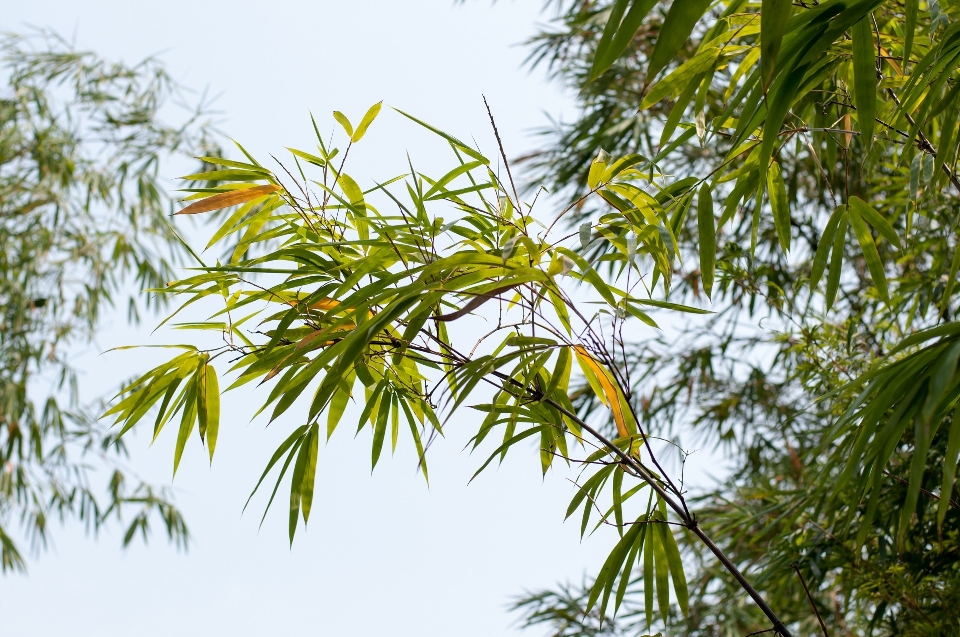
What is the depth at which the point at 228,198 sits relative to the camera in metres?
0.98

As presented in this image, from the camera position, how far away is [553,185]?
3.19 meters

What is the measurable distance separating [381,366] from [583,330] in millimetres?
306

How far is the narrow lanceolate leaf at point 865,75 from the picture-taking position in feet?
2.31

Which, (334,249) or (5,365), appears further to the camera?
(5,365)

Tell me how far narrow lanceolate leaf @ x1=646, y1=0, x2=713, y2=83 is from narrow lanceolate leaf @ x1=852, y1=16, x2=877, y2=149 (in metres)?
0.23

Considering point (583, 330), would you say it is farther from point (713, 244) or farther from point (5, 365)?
point (5, 365)

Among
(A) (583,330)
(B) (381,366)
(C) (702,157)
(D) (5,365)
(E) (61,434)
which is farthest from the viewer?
(E) (61,434)

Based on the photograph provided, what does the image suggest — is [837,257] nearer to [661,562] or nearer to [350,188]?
[661,562]

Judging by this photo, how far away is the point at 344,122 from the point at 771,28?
579 millimetres

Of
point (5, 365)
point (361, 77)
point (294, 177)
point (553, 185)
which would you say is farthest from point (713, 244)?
point (5, 365)

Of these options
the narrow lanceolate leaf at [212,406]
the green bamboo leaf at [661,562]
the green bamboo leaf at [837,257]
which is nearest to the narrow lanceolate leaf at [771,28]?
the green bamboo leaf at [837,257]

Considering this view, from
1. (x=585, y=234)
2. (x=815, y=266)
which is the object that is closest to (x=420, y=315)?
(x=585, y=234)

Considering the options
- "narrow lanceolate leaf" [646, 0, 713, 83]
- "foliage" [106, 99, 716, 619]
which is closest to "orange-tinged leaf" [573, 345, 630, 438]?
"foliage" [106, 99, 716, 619]

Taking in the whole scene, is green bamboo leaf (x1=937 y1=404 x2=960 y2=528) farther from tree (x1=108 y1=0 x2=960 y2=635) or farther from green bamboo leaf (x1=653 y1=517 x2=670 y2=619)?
green bamboo leaf (x1=653 y1=517 x2=670 y2=619)
